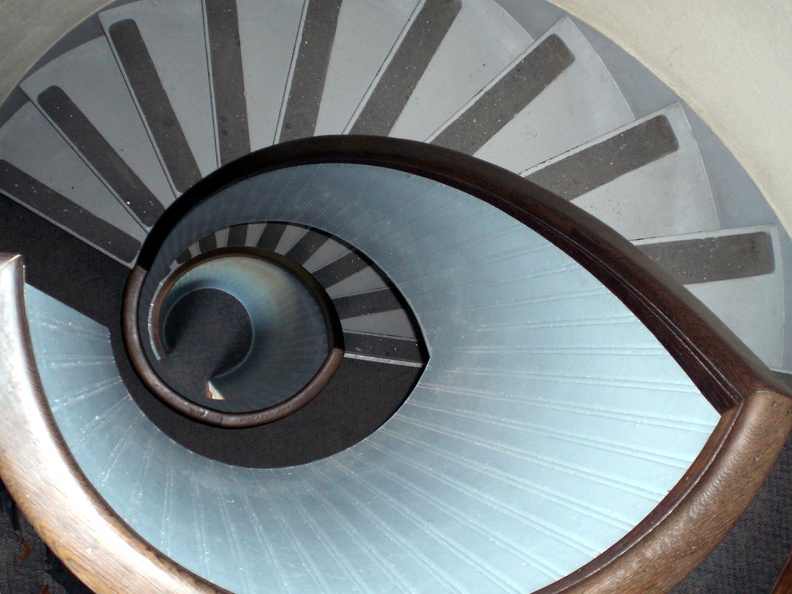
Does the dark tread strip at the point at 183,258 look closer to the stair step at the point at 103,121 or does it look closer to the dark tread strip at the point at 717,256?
the stair step at the point at 103,121

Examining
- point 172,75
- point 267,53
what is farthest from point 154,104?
point 267,53

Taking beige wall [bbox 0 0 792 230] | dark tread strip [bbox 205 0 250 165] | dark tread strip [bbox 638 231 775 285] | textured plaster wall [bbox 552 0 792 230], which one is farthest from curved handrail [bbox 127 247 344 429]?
textured plaster wall [bbox 552 0 792 230]

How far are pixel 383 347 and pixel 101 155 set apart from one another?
1934mm

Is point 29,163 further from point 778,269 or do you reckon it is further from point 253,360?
point 778,269

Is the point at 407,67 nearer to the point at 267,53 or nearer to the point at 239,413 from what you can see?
the point at 267,53

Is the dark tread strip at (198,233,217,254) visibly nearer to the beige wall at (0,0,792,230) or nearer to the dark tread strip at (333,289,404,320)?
the dark tread strip at (333,289,404,320)

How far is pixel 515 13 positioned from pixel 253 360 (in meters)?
3.29

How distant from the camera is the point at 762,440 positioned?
1.16 meters

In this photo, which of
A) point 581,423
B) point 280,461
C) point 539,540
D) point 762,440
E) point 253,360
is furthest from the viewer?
point 253,360

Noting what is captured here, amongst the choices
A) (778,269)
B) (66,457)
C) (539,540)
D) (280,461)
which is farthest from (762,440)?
(280,461)

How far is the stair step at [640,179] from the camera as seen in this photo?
2984 mm

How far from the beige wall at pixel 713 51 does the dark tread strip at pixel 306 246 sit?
1897 mm

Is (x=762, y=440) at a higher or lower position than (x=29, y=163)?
higher

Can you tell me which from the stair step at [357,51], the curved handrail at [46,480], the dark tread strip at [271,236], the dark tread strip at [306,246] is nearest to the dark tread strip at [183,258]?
the dark tread strip at [271,236]
